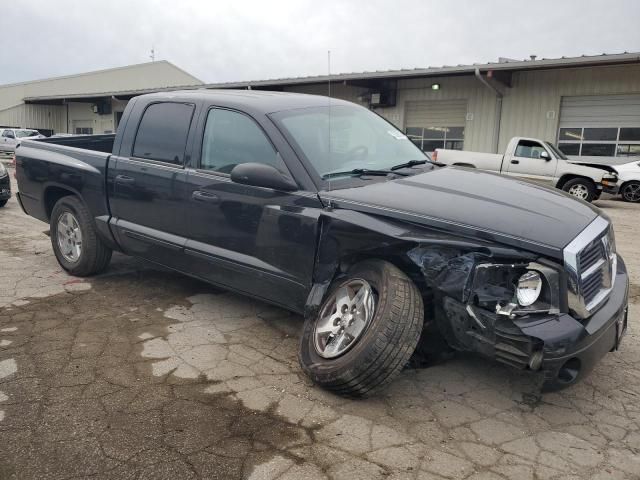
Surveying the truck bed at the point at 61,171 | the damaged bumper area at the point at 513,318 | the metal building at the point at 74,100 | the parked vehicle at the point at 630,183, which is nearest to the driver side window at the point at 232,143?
the truck bed at the point at 61,171

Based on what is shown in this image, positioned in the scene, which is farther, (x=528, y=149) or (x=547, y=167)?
(x=528, y=149)

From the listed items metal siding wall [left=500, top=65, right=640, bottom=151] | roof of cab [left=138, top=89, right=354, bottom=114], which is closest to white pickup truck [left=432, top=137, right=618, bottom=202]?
metal siding wall [left=500, top=65, right=640, bottom=151]

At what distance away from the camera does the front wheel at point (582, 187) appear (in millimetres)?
13016

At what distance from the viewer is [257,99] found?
13.5 ft

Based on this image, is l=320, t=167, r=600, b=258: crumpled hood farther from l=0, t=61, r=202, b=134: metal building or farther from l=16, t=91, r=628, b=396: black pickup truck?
l=0, t=61, r=202, b=134: metal building

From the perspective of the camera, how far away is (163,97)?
4.67 metres

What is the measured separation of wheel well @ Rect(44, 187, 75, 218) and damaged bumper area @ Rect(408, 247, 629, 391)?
4.00 metres

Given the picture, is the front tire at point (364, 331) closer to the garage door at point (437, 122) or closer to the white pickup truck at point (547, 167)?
the white pickup truck at point (547, 167)

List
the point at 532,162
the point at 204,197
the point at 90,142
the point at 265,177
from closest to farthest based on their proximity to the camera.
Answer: the point at 265,177 → the point at 204,197 → the point at 90,142 → the point at 532,162

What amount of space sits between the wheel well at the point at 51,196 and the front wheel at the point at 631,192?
13.8 m

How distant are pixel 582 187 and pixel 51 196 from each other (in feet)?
38.9

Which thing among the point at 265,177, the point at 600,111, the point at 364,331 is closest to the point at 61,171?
the point at 265,177

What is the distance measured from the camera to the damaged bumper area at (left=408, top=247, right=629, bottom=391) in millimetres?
2689

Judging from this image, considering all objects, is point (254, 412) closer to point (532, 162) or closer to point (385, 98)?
point (532, 162)
